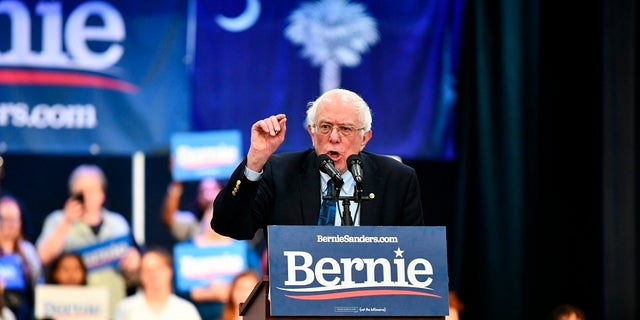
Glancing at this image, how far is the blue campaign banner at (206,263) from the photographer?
7.29m

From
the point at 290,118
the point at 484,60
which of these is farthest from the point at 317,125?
the point at 484,60

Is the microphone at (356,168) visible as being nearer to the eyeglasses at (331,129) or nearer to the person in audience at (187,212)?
the eyeglasses at (331,129)

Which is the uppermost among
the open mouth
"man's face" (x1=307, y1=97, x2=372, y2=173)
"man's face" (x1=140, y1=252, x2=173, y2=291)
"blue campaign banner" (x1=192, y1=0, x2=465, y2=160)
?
"blue campaign banner" (x1=192, y1=0, x2=465, y2=160)

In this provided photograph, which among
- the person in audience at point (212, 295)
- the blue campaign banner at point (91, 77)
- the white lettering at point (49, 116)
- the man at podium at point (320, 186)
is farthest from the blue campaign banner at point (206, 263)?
the man at podium at point (320, 186)

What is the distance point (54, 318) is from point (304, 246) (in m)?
4.52

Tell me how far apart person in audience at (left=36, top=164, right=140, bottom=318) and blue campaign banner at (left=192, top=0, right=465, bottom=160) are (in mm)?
803

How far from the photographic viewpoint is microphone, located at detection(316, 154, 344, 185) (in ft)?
10.8

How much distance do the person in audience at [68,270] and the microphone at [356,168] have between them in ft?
13.9

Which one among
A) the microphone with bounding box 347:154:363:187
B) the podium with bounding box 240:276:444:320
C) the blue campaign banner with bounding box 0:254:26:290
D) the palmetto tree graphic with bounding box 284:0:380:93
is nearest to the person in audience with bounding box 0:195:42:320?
the blue campaign banner with bounding box 0:254:26:290

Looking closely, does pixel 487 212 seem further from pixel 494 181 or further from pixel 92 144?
pixel 92 144

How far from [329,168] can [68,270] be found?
13.9 ft

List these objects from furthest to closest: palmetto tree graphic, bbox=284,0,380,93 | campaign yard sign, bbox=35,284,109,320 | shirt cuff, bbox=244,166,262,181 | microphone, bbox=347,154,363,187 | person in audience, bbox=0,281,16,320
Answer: palmetto tree graphic, bbox=284,0,380,93 → campaign yard sign, bbox=35,284,109,320 → person in audience, bbox=0,281,16,320 → shirt cuff, bbox=244,166,262,181 → microphone, bbox=347,154,363,187

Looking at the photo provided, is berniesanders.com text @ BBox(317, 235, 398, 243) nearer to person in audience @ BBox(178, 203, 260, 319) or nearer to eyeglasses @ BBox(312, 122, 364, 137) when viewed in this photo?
eyeglasses @ BBox(312, 122, 364, 137)

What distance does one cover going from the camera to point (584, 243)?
744 cm
